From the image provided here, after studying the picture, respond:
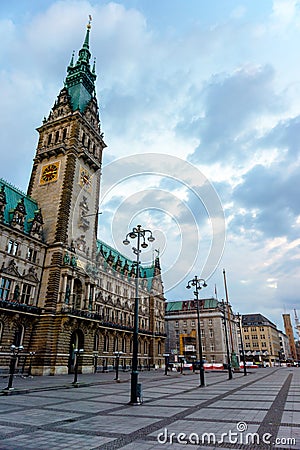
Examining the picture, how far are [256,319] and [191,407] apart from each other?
146m

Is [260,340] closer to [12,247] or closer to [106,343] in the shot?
[106,343]

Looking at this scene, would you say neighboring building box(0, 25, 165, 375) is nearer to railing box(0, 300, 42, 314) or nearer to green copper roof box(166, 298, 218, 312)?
railing box(0, 300, 42, 314)

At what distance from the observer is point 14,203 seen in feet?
147

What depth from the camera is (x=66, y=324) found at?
41.0 meters

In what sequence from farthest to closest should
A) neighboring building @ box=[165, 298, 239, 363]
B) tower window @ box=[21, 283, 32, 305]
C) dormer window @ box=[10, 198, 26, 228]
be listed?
neighboring building @ box=[165, 298, 239, 363]
dormer window @ box=[10, 198, 26, 228]
tower window @ box=[21, 283, 32, 305]

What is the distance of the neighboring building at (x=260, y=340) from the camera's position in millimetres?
135750

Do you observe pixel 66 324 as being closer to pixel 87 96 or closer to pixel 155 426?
pixel 155 426

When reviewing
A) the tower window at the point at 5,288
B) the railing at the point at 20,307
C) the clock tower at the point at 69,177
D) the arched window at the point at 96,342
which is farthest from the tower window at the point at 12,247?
the arched window at the point at 96,342

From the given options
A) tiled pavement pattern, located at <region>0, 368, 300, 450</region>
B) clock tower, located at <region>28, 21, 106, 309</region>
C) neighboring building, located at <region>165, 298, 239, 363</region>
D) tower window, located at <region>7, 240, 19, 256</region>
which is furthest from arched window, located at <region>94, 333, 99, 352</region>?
tiled pavement pattern, located at <region>0, 368, 300, 450</region>

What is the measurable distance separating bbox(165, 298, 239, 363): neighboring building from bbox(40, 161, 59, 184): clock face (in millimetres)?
55563

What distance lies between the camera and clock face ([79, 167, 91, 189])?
51963mm

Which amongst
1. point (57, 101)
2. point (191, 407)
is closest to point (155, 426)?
point (191, 407)

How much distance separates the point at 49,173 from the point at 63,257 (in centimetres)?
1533

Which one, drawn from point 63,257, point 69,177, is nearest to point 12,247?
point 63,257
